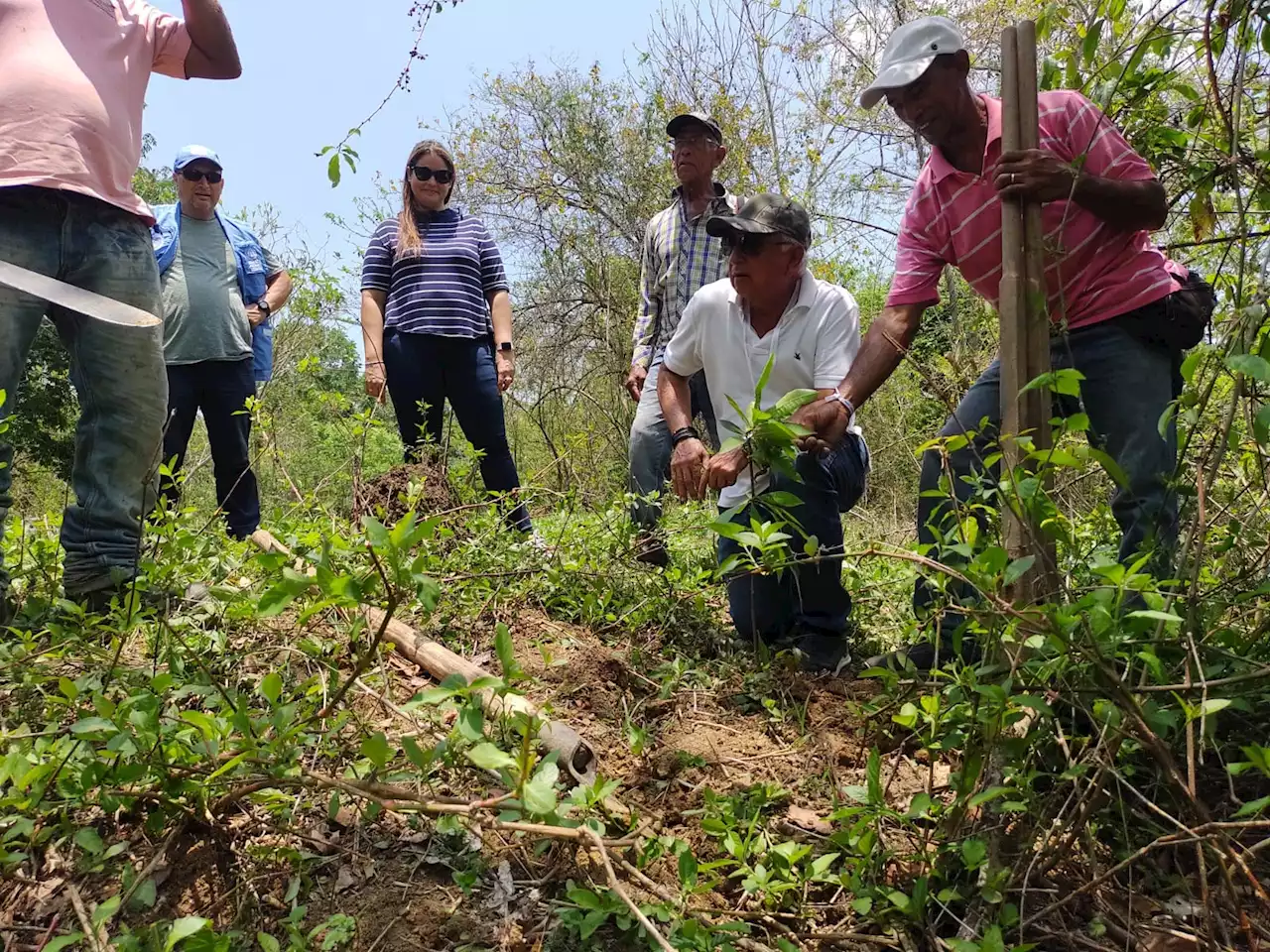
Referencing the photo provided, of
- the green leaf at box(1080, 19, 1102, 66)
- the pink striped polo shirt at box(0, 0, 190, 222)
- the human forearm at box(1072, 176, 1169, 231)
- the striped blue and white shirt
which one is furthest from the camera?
the striped blue and white shirt

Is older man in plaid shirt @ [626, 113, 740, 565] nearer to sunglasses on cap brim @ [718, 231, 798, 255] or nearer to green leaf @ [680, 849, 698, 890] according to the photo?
sunglasses on cap brim @ [718, 231, 798, 255]

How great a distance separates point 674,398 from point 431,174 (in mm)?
1779

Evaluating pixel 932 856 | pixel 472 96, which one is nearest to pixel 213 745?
pixel 932 856

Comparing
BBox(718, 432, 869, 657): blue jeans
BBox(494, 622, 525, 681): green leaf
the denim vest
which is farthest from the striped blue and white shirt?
BBox(494, 622, 525, 681): green leaf

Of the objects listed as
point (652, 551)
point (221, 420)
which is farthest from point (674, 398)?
point (221, 420)

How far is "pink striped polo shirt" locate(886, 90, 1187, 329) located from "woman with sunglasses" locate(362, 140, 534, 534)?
2.00 m

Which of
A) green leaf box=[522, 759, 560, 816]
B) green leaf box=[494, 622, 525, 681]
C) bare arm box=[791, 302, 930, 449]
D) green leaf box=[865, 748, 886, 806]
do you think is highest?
bare arm box=[791, 302, 930, 449]

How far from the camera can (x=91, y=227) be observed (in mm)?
2213

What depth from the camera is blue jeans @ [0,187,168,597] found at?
2145 mm

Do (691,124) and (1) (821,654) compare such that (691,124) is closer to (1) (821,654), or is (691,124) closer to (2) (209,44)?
(2) (209,44)

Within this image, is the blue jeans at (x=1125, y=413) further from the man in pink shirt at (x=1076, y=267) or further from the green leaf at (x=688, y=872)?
the green leaf at (x=688, y=872)

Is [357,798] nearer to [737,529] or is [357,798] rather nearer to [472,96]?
[737,529]

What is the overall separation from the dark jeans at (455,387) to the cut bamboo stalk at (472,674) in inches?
37.7

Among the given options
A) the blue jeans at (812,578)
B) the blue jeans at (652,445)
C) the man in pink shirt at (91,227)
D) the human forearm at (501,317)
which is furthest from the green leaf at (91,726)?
the human forearm at (501,317)
